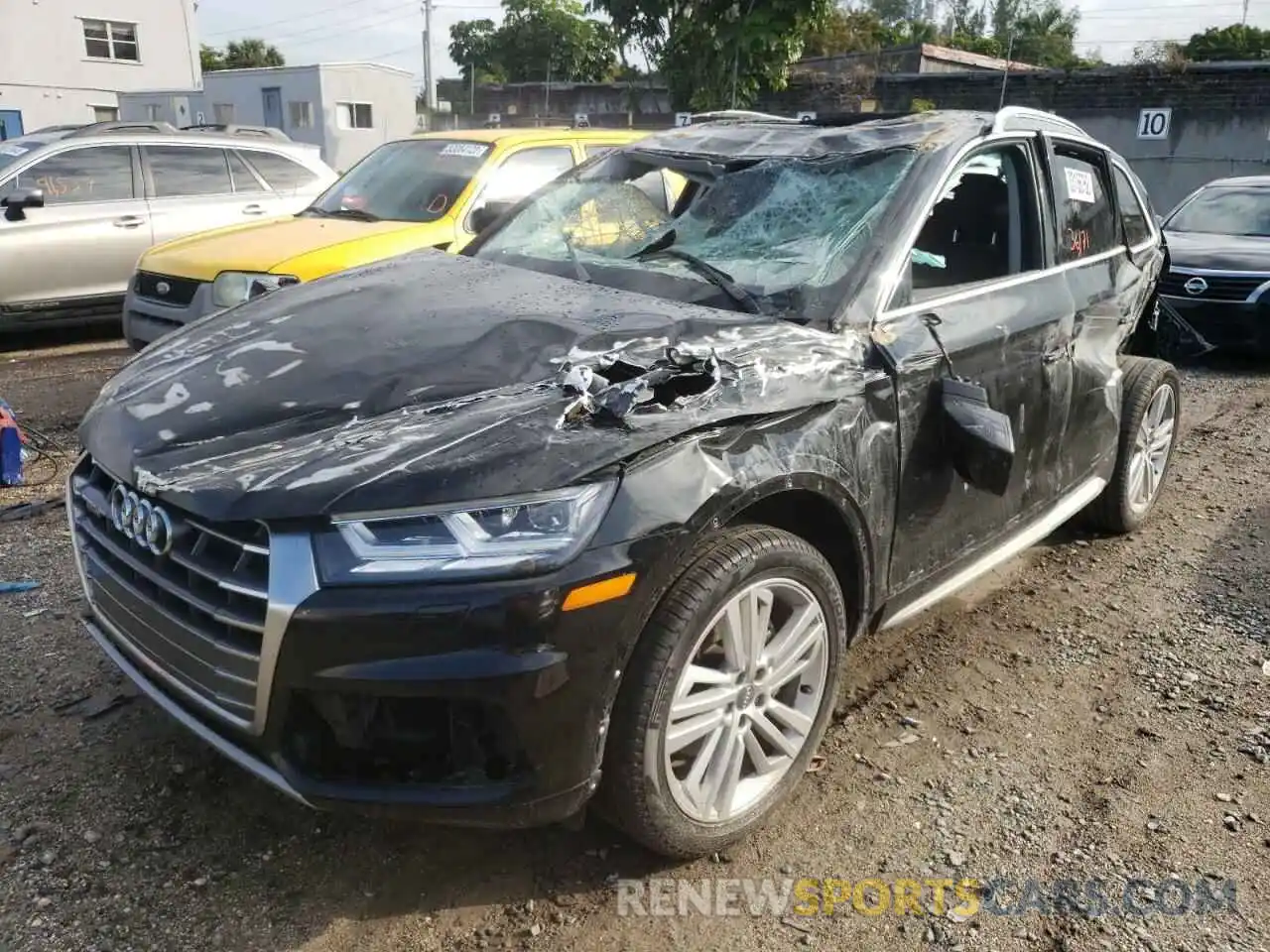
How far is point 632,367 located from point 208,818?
1591mm

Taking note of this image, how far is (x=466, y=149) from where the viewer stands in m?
7.14

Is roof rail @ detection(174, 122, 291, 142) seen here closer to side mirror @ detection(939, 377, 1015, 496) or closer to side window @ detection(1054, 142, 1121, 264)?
side window @ detection(1054, 142, 1121, 264)

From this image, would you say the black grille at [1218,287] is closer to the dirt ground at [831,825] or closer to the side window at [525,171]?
the side window at [525,171]

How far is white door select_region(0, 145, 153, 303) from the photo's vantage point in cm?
805

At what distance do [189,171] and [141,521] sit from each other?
7838mm

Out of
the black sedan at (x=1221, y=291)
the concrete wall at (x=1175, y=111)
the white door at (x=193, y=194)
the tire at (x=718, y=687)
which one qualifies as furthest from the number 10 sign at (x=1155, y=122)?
the tire at (x=718, y=687)

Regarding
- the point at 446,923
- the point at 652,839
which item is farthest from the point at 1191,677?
the point at 446,923

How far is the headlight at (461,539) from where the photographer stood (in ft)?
6.81

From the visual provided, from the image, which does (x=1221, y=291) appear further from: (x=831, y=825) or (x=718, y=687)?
(x=718, y=687)

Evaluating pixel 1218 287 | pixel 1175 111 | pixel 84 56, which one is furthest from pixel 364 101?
pixel 1218 287

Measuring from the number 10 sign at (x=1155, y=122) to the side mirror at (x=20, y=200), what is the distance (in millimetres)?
16752

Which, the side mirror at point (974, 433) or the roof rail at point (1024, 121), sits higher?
the roof rail at point (1024, 121)

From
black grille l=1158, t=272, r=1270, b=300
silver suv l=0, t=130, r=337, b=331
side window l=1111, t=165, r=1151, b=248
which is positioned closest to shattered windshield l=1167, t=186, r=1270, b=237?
black grille l=1158, t=272, r=1270, b=300

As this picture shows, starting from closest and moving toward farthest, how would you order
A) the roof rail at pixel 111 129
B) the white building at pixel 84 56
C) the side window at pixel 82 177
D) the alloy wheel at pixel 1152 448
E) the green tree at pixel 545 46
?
the alloy wheel at pixel 1152 448 → the side window at pixel 82 177 → the roof rail at pixel 111 129 → the white building at pixel 84 56 → the green tree at pixel 545 46
